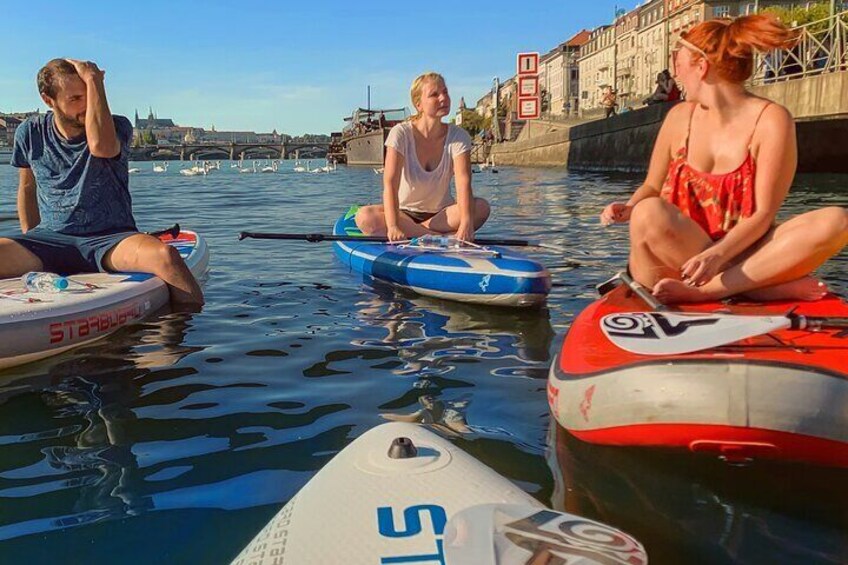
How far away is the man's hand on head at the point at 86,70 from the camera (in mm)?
4414

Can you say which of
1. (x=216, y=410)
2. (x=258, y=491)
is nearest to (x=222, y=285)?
(x=216, y=410)

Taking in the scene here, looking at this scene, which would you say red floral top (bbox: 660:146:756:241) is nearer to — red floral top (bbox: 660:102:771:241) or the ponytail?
red floral top (bbox: 660:102:771:241)

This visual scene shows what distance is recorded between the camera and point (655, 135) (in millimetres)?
22125

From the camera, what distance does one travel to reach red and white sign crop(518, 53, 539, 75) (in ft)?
129

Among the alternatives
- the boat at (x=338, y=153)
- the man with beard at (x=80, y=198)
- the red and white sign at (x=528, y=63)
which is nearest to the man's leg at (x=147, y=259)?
the man with beard at (x=80, y=198)

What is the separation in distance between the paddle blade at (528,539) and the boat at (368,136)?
1701 inches

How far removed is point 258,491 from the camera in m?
2.44

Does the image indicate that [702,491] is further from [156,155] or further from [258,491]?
[156,155]

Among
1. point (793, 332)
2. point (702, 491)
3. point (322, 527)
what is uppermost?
point (793, 332)

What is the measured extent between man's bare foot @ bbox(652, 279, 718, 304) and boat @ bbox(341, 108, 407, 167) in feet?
137

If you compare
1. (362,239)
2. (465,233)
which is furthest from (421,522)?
(362,239)

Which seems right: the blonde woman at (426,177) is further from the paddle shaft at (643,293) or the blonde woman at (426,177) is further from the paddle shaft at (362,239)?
the paddle shaft at (643,293)

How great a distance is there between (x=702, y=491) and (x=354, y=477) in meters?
1.26

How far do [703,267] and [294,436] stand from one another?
182cm
